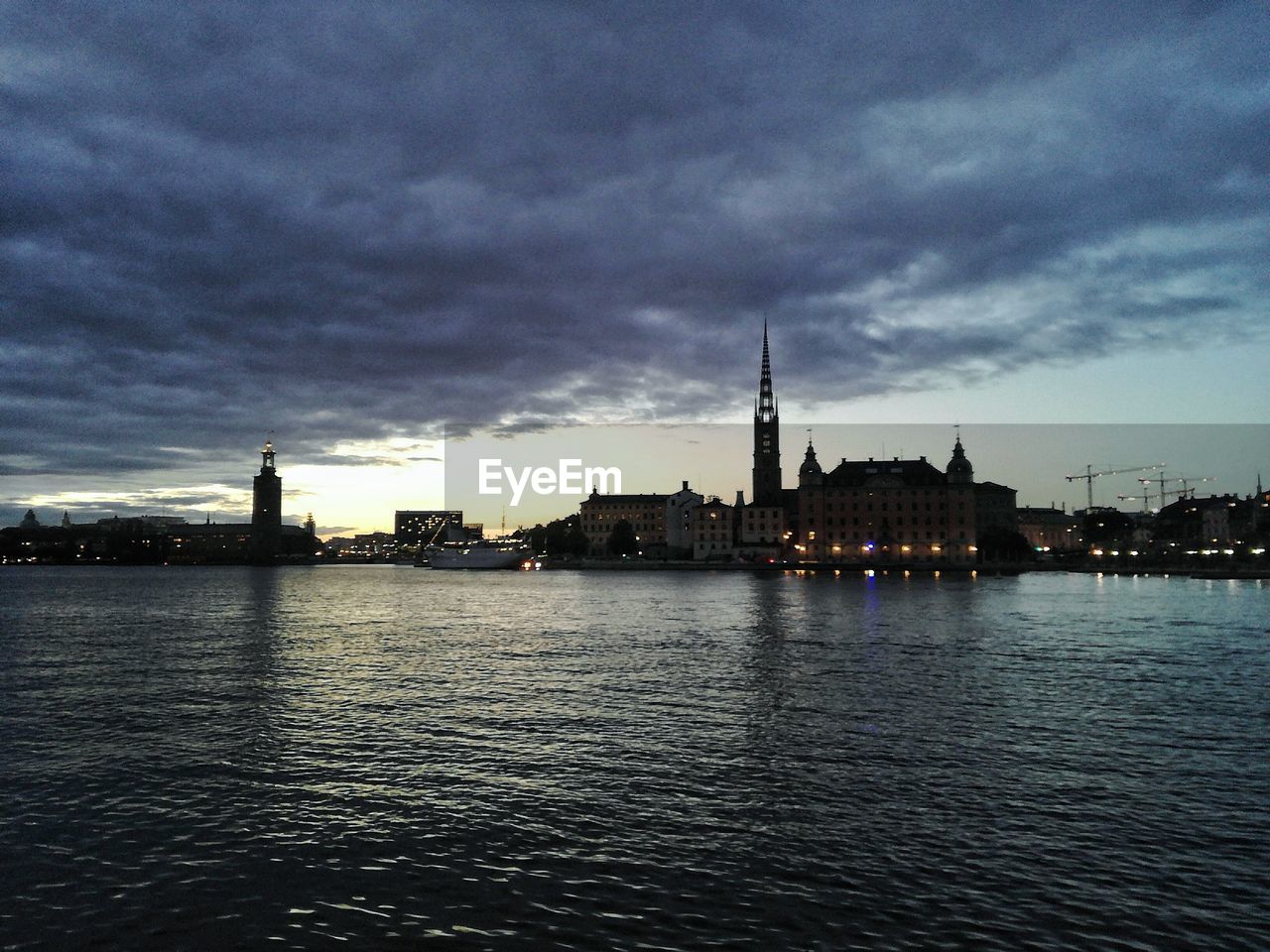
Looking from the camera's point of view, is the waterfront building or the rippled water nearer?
the rippled water

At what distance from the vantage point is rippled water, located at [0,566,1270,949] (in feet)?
38.5

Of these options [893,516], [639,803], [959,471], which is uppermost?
[959,471]

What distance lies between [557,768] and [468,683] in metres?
14.1

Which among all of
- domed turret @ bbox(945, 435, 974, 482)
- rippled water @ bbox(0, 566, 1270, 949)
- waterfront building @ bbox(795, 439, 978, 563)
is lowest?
rippled water @ bbox(0, 566, 1270, 949)

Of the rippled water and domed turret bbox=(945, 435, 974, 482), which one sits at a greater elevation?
domed turret bbox=(945, 435, 974, 482)

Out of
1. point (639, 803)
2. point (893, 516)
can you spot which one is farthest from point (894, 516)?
point (639, 803)

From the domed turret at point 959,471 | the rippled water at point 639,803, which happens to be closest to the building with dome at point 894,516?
the domed turret at point 959,471

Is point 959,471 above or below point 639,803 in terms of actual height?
above

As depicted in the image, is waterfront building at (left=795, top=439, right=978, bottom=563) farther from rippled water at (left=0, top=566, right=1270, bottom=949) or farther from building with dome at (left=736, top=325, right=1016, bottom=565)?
rippled water at (left=0, top=566, right=1270, bottom=949)

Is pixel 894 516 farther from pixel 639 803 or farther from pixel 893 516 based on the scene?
pixel 639 803

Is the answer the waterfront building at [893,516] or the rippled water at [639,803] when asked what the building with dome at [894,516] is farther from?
the rippled water at [639,803]

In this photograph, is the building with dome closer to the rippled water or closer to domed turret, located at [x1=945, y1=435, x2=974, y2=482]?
domed turret, located at [x1=945, y1=435, x2=974, y2=482]

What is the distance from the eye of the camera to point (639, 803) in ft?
54.9

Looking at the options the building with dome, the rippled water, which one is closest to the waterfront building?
the building with dome
